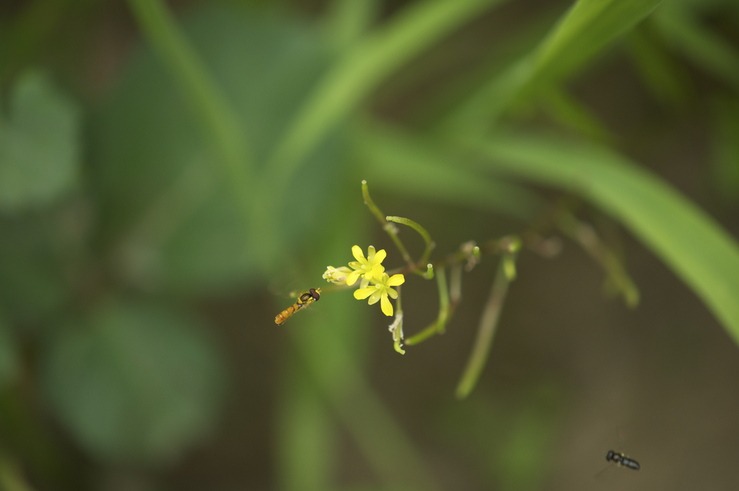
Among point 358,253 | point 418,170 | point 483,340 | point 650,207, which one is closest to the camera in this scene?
point 358,253

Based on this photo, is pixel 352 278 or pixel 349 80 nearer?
pixel 352 278

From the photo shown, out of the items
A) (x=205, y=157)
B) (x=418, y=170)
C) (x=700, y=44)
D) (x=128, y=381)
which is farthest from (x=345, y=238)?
(x=700, y=44)

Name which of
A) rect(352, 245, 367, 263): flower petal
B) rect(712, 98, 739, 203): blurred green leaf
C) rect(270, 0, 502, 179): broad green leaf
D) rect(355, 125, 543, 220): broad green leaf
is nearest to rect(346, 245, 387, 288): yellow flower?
rect(352, 245, 367, 263): flower petal

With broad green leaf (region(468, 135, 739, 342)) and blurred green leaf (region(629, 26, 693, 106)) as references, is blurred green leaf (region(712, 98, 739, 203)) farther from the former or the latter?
broad green leaf (region(468, 135, 739, 342))

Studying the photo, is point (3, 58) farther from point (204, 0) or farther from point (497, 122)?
point (497, 122)

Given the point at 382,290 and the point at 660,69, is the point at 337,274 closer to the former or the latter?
the point at 382,290

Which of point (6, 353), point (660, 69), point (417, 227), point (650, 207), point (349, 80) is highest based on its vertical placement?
point (660, 69)

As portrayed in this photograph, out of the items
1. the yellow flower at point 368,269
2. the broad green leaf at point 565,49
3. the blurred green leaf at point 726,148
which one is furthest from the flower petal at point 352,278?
the blurred green leaf at point 726,148

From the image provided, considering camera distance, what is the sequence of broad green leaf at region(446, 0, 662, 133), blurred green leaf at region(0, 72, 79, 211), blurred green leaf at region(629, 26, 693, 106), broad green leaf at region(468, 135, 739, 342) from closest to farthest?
broad green leaf at region(446, 0, 662, 133) < broad green leaf at region(468, 135, 739, 342) < blurred green leaf at region(0, 72, 79, 211) < blurred green leaf at region(629, 26, 693, 106)

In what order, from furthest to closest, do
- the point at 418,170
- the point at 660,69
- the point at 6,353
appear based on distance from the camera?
the point at 418,170
the point at 660,69
the point at 6,353
